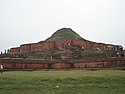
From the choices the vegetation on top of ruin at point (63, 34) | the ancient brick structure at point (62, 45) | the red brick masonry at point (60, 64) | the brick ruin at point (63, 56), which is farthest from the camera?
the vegetation on top of ruin at point (63, 34)

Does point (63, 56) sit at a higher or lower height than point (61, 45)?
lower

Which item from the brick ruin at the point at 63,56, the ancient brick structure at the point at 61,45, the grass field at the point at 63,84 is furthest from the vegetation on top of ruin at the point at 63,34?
the grass field at the point at 63,84

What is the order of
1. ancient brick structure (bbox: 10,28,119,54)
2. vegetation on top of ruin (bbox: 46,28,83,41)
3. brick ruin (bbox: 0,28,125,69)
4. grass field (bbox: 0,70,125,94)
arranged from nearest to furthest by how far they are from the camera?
grass field (bbox: 0,70,125,94), brick ruin (bbox: 0,28,125,69), ancient brick structure (bbox: 10,28,119,54), vegetation on top of ruin (bbox: 46,28,83,41)

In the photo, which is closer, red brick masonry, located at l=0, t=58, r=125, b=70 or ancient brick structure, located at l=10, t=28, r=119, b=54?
red brick masonry, located at l=0, t=58, r=125, b=70

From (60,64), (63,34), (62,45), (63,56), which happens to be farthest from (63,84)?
(63,34)

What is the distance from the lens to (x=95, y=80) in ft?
49.6

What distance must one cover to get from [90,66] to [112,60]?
2449 mm

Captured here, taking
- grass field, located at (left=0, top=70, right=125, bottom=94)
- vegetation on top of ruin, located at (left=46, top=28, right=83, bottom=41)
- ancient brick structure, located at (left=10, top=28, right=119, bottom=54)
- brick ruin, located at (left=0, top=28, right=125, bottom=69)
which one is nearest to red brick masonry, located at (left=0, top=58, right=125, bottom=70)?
brick ruin, located at (left=0, top=28, right=125, bottom=69)

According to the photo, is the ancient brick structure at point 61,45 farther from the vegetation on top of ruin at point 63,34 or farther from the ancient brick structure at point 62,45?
the vegetation on top of ruin at point 63,34

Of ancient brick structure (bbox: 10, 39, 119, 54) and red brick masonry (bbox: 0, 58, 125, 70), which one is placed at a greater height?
ancient brick structure (bbox: 10, 39, 119, 54)

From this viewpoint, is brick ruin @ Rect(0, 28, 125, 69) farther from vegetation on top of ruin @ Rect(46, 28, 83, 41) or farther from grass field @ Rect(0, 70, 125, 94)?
grass field @ Rect(0, 70, 125, 94)

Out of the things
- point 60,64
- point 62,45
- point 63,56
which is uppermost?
point 62,45

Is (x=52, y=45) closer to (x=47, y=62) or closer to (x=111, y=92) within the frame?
(x=47, y=62)

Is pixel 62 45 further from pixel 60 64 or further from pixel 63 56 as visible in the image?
pixel 60 64
